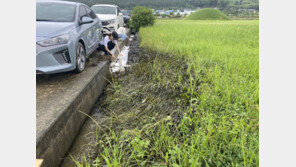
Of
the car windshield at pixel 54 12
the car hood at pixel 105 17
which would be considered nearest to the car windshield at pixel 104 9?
the car hood at pixel 105 17

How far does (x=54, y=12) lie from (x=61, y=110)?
7.89 feet

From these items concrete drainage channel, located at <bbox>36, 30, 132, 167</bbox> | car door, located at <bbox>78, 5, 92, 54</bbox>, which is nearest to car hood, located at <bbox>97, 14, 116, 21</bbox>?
car door, located at <bbox>78, 5, 92, 54</bbox>

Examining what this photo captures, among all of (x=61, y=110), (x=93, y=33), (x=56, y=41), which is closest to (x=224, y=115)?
(x=61, y=110)

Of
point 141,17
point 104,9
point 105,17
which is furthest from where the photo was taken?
point 141,17

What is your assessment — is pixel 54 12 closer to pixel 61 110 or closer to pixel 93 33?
pixel 93 33

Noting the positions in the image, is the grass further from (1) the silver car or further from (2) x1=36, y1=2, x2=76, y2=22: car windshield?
(2) x1=36, y1=2, x2=76, y2=22: car windshield

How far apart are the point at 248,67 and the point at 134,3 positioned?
39.1 feet

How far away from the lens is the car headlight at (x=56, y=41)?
2.85 m

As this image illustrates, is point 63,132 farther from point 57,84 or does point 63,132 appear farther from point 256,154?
point 256,154

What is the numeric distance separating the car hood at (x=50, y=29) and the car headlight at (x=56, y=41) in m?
0.05

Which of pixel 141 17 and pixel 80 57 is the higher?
pixel 141 17

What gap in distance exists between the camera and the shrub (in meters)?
11.6

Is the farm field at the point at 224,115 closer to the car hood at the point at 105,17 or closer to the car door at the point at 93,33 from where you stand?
the car door at the point at 93,33

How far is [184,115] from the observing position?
222 cm
